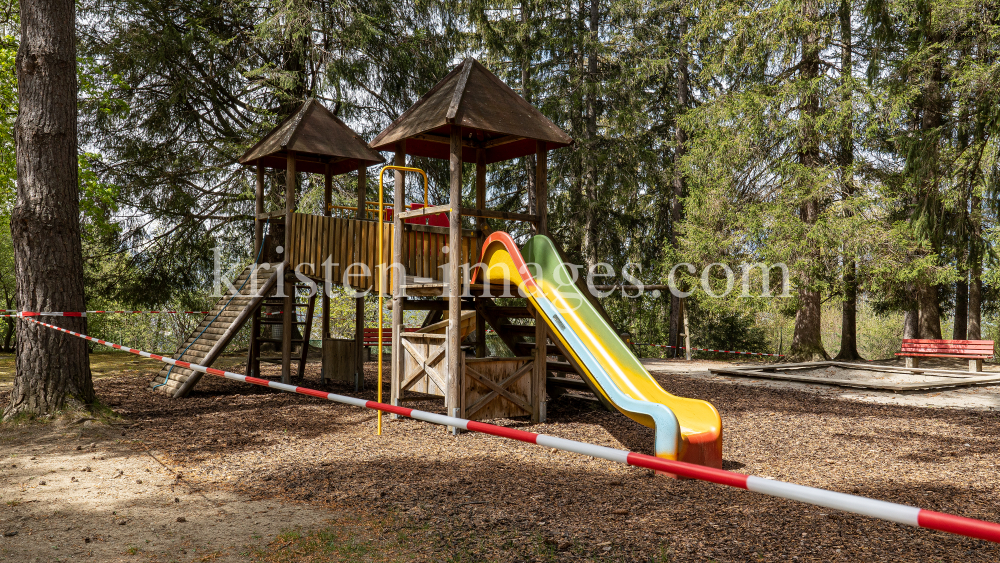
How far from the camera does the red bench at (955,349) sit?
44.5 ft

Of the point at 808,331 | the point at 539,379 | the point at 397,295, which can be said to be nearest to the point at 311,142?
the point at 397,295

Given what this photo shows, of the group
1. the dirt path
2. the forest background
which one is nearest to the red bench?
the forest background

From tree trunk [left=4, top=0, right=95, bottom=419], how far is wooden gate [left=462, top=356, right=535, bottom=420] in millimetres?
4277

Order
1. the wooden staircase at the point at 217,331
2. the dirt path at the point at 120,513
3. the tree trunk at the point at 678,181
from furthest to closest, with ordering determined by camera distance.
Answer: the tree trunk at the point at 678,181 → the wooden staircase at the point at 217,331 → the dirt path at the point at 120,513

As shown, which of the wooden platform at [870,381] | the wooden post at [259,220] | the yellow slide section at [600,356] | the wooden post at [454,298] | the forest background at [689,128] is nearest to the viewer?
the yellow slide section at [600,356]

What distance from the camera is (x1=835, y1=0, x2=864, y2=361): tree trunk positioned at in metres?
15.3

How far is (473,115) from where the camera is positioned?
7.29 meters

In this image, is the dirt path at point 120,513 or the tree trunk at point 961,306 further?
the tree trunk at point 961,306

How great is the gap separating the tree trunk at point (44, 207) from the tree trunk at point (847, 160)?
15.1 meters

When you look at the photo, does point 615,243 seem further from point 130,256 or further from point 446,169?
point 130,256

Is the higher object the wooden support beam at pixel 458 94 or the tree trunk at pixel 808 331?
the wooden support beam at pixel 458 94

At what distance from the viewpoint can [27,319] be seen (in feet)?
23.3

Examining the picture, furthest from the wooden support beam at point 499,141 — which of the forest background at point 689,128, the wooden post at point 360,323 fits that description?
the forest background at point 689,128

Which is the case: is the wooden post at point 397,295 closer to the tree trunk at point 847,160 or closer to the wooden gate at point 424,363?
the wooden gate at point 424,363
